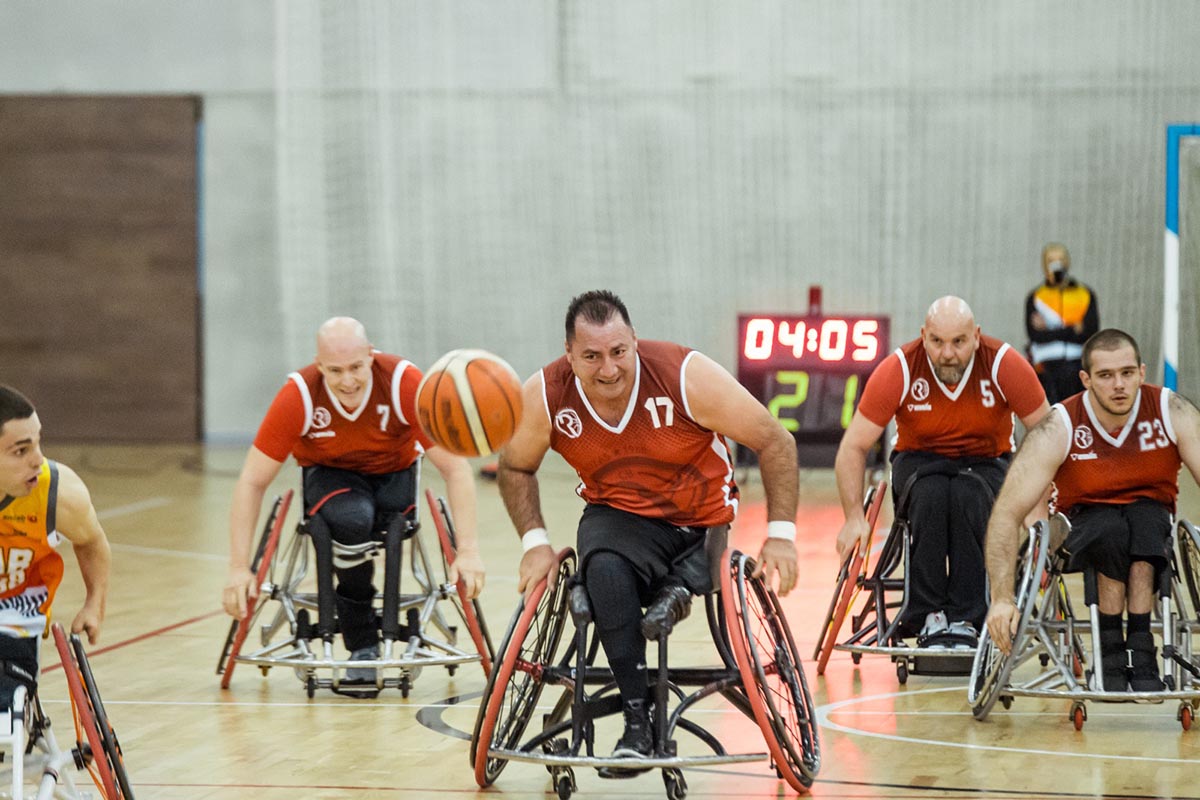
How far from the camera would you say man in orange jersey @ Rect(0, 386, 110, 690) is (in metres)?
3.95

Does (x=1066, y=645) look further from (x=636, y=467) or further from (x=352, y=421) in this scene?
(x=352, y=421)

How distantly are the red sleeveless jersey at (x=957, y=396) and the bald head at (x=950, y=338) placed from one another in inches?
1.9

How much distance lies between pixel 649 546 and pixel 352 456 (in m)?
1.87

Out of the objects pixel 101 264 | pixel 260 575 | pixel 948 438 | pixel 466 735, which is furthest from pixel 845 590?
pixel 101 264

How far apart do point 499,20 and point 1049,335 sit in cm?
554

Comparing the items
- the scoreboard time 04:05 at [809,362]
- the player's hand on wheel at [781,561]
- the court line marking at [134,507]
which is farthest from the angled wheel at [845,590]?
the court line marking at [134,507]

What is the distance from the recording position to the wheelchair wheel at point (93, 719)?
12.4 ft

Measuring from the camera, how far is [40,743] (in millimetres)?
4066

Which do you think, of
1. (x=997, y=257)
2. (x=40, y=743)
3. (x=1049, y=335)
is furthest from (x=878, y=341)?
(x=40, y=743)

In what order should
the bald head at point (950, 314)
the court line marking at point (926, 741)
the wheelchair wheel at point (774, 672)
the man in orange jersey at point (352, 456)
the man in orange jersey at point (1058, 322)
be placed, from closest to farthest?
the wheelchair wheel at point (774, 672) < the court line marking at point (926, 741) < the man in orange jersey at point (352, 456) < the bald head at point (950, 314) < the man in orange jersey at point (1058, 322)

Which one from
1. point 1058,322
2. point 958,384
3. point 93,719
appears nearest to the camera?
point 93,719

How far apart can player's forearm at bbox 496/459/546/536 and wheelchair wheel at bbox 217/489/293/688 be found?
1457 millimetres

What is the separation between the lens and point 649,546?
4.43m

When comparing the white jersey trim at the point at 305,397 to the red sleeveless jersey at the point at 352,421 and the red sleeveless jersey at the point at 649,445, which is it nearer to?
the red sleeveless jersey at the point at 352,421
